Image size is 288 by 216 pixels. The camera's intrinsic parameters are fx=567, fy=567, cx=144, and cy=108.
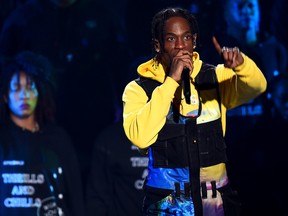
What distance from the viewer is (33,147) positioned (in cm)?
389

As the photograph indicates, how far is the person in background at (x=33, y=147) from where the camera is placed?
3842mm

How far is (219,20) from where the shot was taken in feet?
11.7

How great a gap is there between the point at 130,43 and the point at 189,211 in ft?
6.25

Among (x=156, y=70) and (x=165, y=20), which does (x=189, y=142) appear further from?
(x=165, y=20)

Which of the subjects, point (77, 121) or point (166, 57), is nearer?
point (166, 57)

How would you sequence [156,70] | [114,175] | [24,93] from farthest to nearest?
[24,93] < [114,175] < [156,70]

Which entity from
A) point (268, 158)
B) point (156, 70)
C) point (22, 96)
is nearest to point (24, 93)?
point (22, 96)

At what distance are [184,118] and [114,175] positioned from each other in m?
1.82

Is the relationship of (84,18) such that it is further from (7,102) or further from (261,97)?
(261,97)

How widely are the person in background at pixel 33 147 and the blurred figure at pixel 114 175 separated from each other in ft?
0.47

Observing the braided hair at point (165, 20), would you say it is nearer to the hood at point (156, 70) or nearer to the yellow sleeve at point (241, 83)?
the hood at point (156, 70)

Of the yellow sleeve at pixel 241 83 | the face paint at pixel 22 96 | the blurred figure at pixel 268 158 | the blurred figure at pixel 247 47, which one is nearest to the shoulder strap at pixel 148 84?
the yellow sleeve at pixel 241 83

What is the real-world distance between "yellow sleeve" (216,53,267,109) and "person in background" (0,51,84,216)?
1.90 meters

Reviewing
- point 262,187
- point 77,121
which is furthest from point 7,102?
point 262,187
